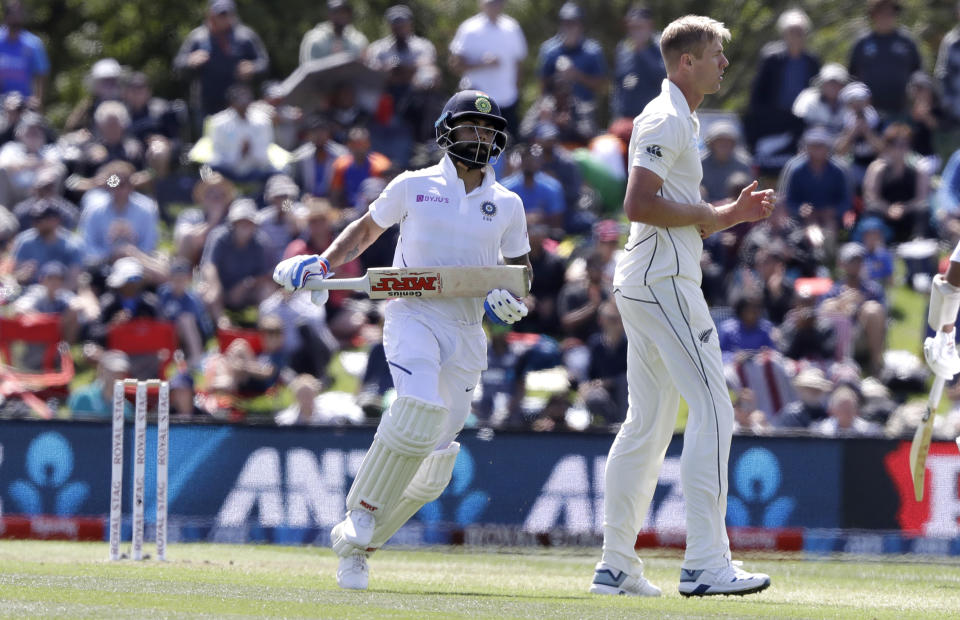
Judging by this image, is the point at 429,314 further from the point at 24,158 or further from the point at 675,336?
the point at 24,158

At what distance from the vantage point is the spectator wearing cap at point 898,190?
17109 millimetres

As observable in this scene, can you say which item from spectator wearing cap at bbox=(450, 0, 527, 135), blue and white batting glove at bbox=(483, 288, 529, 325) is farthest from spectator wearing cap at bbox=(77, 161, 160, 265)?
blue and white batting glove at bbox=(483, 288, 529, 325)

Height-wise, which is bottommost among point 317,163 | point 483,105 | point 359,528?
point 359,528

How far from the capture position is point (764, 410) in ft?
45.5

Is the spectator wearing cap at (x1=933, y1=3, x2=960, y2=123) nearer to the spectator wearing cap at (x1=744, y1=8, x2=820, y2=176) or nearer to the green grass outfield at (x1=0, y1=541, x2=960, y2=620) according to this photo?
the spectator wearing cap at (x1=744, y1=8, x2=820, y2=176)

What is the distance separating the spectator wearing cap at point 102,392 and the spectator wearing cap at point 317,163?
187 inches

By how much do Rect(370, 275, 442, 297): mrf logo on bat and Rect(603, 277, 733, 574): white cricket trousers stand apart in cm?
91

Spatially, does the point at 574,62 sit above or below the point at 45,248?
above

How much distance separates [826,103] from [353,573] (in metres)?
11.7

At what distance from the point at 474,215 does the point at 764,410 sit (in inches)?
261

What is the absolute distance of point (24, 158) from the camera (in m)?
18.3

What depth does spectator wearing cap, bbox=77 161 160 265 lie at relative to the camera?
16422mm

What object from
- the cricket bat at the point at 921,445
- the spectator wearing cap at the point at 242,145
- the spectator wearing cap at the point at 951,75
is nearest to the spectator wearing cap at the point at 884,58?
the spectator wearing cap at the point at 951,75

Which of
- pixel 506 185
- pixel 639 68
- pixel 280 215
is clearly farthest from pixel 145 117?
pixel 639 68
